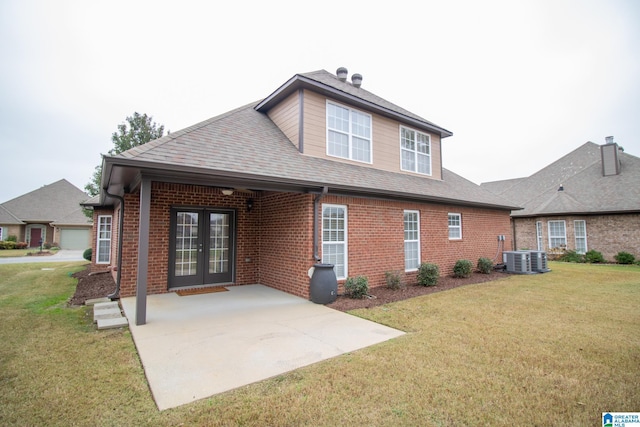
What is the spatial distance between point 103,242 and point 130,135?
1160 centimetres

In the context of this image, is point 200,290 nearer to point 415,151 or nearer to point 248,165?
point 248,165

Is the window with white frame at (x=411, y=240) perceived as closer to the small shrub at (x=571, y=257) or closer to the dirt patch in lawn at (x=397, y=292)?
the dirt patch in lawn at (x=397, y=292)

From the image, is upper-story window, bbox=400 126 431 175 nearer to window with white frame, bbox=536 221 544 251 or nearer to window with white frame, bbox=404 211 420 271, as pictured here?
window with white frame, bbox=404 211 420 271

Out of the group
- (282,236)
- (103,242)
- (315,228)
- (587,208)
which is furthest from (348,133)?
(587,208)

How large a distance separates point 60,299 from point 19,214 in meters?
→ 30.0

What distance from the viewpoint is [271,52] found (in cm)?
1509

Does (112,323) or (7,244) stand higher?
(7,244)

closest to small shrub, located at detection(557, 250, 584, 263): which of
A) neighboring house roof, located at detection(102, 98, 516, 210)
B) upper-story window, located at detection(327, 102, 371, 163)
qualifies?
neighboring house roof, located at detection(102, 98, 516, 210)

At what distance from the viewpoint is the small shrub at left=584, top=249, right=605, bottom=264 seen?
15.9 m

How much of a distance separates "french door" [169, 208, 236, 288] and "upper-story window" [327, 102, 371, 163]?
3.68 meters

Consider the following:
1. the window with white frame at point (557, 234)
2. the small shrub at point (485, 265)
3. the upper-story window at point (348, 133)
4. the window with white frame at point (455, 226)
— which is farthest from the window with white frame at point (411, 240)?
the window with white frame at point (557, 234)

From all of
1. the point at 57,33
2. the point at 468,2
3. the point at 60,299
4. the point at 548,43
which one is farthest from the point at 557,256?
the point at 57,33

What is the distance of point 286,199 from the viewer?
315 inches

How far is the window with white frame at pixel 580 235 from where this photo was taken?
1697cm
